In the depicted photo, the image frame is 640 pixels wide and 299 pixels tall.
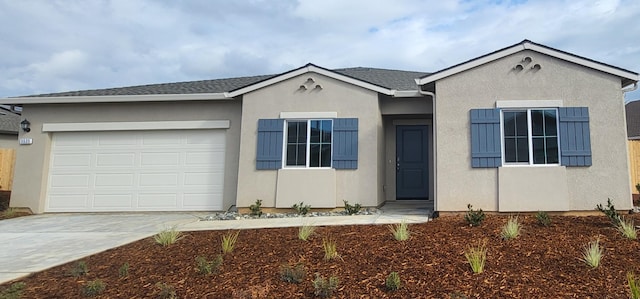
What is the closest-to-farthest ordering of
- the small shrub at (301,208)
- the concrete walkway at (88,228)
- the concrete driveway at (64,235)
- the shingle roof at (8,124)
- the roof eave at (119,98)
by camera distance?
1. the concrete driveway at (64,235)
2. the concrete walkway at (88,228)
3. the small shrub at (301,208)
4. the roof eave at (119,98)
5. the shingle roof at (8,124)

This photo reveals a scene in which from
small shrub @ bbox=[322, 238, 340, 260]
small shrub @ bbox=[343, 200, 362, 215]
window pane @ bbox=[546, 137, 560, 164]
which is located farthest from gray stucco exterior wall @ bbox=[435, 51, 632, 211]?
small shrub @ bbox=[322, 238, 340, 260]

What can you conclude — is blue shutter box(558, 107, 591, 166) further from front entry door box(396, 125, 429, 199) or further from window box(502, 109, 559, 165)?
front entry door box(396, 125, 429, 199)

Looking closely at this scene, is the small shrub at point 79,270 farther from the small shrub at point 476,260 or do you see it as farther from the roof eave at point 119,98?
the roof eave at point 119,98

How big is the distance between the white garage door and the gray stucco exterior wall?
5683 mm

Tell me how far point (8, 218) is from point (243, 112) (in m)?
6.55

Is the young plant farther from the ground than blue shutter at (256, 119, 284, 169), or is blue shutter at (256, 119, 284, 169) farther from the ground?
blue shutter at (256, 119, 284, 169)

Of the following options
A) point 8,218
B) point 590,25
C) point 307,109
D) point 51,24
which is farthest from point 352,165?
point 51,24

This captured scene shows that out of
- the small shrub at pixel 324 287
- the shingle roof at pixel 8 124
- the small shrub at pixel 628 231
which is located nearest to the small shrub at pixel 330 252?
the small shrub at pixel 324 287

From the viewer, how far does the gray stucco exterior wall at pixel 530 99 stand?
737 cm

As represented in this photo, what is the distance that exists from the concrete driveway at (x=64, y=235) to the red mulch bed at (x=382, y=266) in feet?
1.76

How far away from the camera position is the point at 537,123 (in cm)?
768

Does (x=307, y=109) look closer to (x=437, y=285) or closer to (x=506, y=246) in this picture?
Result: (x=506, y=246)

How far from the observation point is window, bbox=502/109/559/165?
757 centimetres

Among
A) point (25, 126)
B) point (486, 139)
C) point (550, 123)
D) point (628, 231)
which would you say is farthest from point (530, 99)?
point (25, 126)
